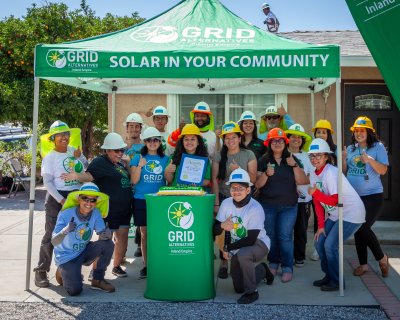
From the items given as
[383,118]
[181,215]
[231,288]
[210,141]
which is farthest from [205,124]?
[383,118]

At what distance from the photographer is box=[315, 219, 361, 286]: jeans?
5793 mm

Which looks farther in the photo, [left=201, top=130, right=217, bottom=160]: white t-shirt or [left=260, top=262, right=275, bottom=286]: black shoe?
[left=201, top=130, right=217, bottom=160]: white t-shirt

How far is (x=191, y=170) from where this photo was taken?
6.10 meters

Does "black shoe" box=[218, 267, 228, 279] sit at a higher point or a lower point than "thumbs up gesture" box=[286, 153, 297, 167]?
lower

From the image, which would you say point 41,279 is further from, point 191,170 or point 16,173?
point 16,173

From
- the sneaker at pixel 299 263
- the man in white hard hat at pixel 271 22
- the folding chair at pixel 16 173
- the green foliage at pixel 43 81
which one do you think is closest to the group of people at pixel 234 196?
the sneaker at pixel 299 263

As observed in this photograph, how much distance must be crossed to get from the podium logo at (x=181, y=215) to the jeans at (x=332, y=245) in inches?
58.8

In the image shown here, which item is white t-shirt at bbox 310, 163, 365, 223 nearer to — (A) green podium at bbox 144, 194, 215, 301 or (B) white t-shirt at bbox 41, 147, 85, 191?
(A) green podium at bbox 144, 194, 215, 301

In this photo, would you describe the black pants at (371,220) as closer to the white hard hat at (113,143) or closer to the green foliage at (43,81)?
the white hard hat at (113,143)

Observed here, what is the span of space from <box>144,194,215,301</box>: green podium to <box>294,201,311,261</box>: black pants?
1666 millimetres

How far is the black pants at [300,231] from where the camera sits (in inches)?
267

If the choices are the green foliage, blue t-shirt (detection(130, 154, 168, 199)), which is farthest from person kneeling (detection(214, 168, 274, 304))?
the green foliage

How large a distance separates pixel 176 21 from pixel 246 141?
1.64 meters

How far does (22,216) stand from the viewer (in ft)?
36.4
